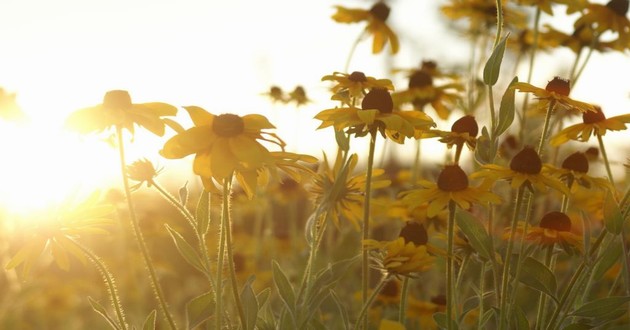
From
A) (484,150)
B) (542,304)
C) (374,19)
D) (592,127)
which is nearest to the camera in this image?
(484,150)

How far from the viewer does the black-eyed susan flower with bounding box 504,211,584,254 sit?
1795mm

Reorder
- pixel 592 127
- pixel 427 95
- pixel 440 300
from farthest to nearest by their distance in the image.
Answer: pixel 427 95
pixel 440 300
pixel 592 127

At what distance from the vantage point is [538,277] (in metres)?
1.67

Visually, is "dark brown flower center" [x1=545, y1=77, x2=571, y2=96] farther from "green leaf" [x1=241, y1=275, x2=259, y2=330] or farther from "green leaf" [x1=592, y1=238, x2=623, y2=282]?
"green leaf" [x1=241, y1=275, x2=259, y2=330]

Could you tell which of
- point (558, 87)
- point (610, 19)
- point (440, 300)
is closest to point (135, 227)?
point (558, 87)

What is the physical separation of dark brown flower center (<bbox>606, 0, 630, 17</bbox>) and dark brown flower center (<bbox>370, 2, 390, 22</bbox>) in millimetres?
945

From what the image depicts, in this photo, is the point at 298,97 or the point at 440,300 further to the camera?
the point at 298,97

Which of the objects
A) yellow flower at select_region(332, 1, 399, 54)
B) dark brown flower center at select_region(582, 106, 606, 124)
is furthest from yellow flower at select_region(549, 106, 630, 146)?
yellow flower at select_region(332, 1, 399, 54)

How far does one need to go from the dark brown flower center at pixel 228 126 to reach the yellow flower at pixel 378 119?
206mm

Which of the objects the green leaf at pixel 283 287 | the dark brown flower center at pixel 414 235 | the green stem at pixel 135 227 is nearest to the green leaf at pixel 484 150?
the dark brown flower center at pixel 414 235

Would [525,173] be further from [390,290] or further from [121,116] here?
[390,290]

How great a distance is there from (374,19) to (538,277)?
1942mm

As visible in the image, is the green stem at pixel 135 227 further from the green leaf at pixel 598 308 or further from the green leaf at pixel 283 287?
the green leaf at pixel 598 308

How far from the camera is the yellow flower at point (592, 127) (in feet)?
6.51
